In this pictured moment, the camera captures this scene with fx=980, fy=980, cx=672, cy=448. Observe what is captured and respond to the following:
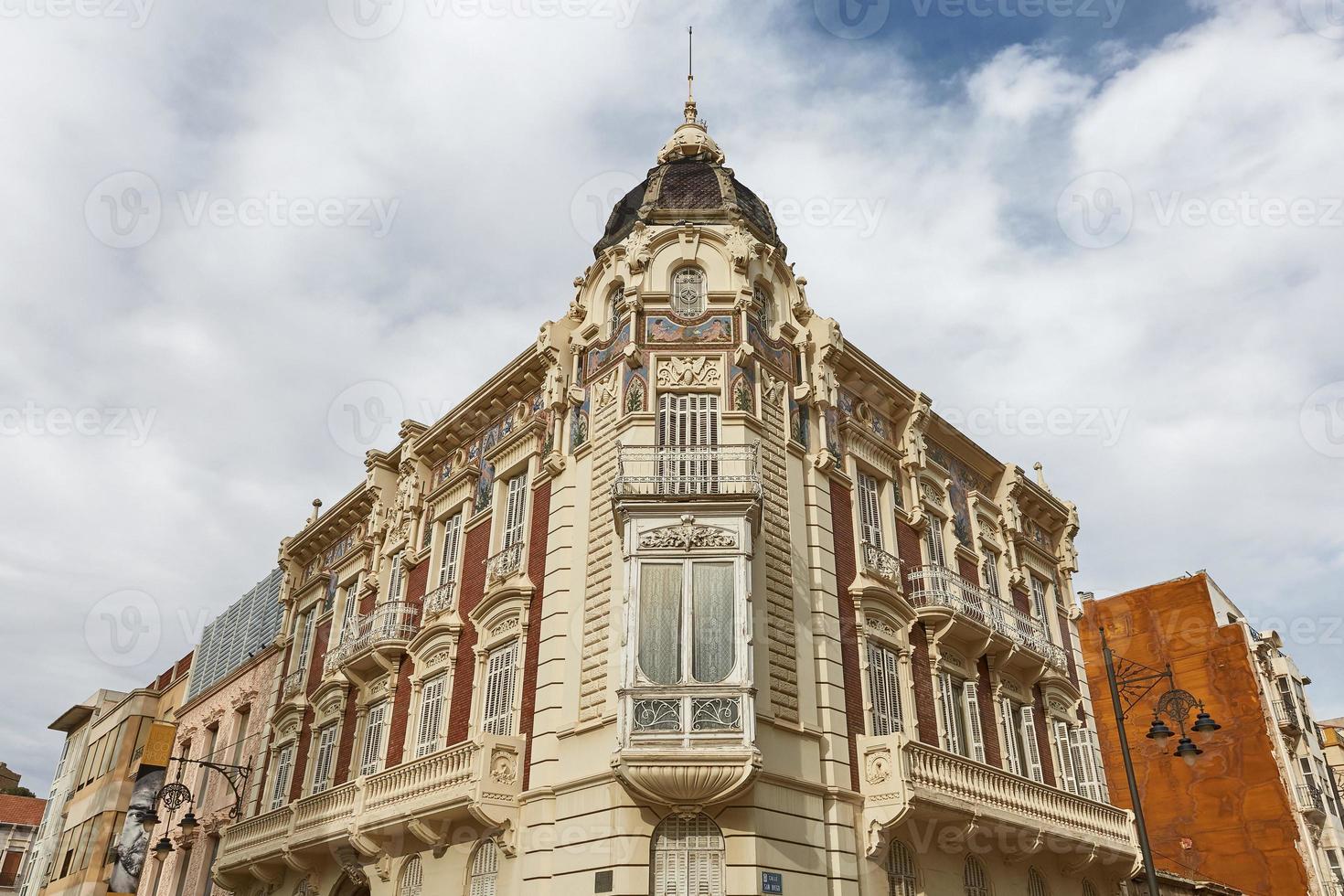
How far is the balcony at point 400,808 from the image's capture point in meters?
17.7

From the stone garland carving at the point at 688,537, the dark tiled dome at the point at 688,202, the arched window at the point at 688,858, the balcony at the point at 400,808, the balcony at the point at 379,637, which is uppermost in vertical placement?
the dark tiled dome at the point at 688,202

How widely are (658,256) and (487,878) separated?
42.8 ft

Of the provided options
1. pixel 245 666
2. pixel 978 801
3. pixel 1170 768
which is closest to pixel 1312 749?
pixel 1170 768

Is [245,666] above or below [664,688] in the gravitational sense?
above

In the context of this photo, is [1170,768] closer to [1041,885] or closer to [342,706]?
[1041,885]

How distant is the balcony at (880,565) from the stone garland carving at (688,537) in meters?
4.69

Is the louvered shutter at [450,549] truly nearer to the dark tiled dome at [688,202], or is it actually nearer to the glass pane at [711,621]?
the dark tiled dome at [688,202]

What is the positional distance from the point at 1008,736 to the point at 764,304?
Answer: 11.8m

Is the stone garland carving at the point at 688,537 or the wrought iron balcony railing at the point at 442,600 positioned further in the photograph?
→ the wrought iron balcony railing at the point at 442,600

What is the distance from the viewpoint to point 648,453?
1888 cm

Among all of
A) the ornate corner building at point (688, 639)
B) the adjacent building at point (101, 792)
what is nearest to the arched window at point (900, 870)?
the ornate corner building at point (688, 639)

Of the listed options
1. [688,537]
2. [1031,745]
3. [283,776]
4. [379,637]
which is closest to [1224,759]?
[1031,745]

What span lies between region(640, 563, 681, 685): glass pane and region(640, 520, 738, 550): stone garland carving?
396 millimetres

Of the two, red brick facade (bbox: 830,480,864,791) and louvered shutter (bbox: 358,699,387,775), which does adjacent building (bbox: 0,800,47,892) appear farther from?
red brick facade (bbox: 830,480,864,791)
